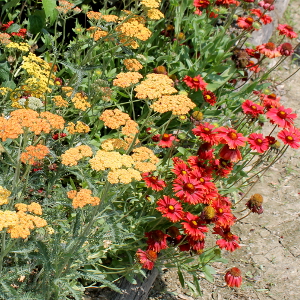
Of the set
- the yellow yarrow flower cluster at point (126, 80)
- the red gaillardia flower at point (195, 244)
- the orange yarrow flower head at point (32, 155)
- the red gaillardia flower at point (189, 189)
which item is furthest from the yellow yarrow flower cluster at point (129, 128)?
the red gaillardia flower at point (195, 244)

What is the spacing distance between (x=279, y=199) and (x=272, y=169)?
0.47 m

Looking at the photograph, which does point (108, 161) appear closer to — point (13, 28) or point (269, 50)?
point (13, 28)

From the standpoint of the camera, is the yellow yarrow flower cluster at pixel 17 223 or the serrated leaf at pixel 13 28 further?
the serrated leaf at pixel 13 28

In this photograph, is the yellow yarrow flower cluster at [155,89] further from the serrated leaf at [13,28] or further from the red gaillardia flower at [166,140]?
the serrated leaf at [13,28]

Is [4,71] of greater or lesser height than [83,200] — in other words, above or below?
below

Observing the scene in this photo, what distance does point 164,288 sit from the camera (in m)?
3.19

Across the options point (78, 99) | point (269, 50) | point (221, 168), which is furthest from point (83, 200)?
point (269, 50)

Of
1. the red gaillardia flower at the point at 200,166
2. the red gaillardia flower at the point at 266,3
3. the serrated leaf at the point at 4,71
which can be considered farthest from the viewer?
the red gaillardia flower at the point at 266,3

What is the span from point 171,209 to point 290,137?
915 mm

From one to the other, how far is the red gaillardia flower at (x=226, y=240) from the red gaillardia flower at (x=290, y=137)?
0.65 m

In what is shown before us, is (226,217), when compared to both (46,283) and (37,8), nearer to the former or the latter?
(46,283)

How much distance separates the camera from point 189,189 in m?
2.57

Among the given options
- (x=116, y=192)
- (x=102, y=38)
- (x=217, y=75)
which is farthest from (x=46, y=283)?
(x=217, y=75)

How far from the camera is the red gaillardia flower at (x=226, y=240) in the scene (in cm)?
271
